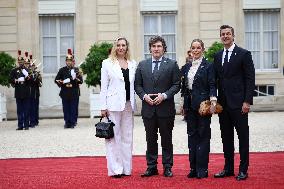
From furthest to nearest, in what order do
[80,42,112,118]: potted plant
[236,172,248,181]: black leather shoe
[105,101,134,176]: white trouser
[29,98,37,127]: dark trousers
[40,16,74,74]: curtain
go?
[40,16,74,74]: curtain → [80,42,112,118]: potted plant → [29,98,37,127]: dark trousers → [105,101,134,176]: white trouser → [236,172,248,181]: black leather shoe

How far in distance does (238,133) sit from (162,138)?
102cm

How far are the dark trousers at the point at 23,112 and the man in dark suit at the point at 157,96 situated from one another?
9.44m

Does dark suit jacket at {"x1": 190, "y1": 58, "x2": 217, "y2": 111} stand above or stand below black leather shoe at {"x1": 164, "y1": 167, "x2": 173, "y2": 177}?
above

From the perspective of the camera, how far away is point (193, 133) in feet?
27.2

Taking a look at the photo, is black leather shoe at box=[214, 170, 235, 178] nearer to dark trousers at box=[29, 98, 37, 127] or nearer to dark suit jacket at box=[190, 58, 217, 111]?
dark suit jacket at box=[190, 58, 217, 111]

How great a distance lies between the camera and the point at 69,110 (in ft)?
58.4

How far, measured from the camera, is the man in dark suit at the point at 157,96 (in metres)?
8.39

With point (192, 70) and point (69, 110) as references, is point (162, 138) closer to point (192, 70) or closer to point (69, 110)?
point (192, 70)

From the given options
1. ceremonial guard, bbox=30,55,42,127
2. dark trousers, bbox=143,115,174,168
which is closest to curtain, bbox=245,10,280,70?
ceremonial guard, bbox=30,55,42,127

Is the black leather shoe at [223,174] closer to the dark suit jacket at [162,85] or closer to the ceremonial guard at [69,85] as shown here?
the dark suit jacket at [162,85]

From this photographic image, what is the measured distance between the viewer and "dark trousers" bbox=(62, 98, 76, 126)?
17.6m

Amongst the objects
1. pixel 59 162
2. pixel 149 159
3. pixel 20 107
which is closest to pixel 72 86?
pixel 20 107

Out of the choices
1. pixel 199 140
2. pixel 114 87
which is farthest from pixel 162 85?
pixel 199 140

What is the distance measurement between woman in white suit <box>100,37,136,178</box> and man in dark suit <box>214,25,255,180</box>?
122 cm
